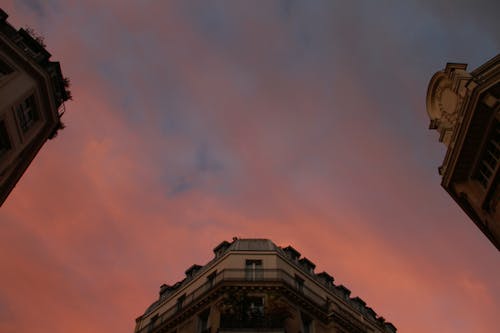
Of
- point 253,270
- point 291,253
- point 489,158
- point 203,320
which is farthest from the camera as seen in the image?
point 291,253

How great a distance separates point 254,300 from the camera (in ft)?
98.9

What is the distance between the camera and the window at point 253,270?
32188 mm

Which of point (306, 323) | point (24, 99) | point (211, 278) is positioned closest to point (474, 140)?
point (306, 323)

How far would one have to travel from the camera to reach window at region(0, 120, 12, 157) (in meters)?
28.3

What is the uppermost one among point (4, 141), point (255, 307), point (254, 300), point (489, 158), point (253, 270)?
point (489, 158)

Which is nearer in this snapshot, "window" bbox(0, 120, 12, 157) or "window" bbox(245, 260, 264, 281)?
"window" bbox(0, 120, 12, 157)

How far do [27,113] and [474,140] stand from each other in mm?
32753

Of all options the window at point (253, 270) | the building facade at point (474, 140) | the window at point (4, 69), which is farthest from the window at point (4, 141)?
the building facade at point (474, 140)

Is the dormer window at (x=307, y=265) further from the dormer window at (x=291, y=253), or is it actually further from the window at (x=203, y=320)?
the window at (x=203, y=320)

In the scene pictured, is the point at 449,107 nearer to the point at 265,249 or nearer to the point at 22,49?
the point at 265,249

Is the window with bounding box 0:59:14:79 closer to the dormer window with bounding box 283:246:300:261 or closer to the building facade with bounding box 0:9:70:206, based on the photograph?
the building facade with bounding box 0:9:70:206

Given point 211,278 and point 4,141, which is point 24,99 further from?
point 211,278

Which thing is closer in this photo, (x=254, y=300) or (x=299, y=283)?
(x=254, y=300)

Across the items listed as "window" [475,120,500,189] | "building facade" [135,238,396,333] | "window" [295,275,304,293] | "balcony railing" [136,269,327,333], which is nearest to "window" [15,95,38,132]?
"balcony railing" [136,269,327,333]
